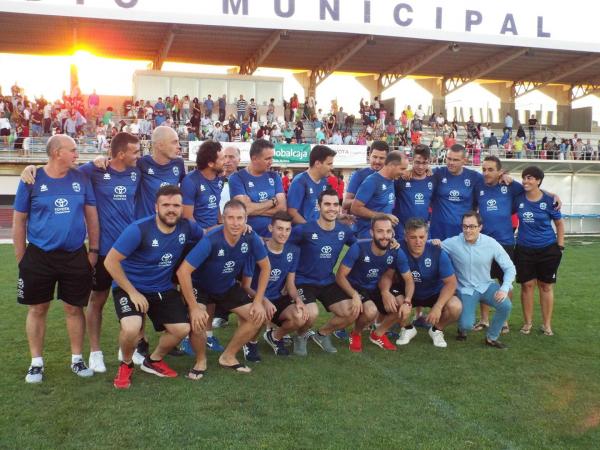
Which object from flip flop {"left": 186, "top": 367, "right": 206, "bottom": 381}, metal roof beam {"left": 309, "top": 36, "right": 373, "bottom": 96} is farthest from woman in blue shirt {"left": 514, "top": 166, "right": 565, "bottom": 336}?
metal roof beam {"left": 309, "top": 36, "right": 373, "bottom": 96}

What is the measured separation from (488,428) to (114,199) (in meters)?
3.40

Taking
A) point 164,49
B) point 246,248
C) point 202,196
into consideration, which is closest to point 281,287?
point 246,248

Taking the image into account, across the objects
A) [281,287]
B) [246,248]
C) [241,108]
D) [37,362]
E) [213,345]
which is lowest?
[213,345]

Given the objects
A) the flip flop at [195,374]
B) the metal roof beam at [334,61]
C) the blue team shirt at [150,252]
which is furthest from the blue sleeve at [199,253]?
the metal roof beam at [334,61]

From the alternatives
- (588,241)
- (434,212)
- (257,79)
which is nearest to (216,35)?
(257,79)

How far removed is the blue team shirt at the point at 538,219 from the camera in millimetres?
6469

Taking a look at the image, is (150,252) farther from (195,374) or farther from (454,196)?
(454,196)

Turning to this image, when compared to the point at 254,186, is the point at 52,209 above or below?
below

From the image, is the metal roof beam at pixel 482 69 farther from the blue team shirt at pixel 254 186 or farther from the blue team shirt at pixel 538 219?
the blue team shirt at pixel 254 186

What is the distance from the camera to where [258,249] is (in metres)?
5.07

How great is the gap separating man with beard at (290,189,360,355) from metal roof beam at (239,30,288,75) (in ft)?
71.2

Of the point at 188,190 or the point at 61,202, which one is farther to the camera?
the point at 188,190

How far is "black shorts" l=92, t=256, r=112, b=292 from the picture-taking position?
507cm

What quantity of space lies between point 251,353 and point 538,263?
3.34 metres
